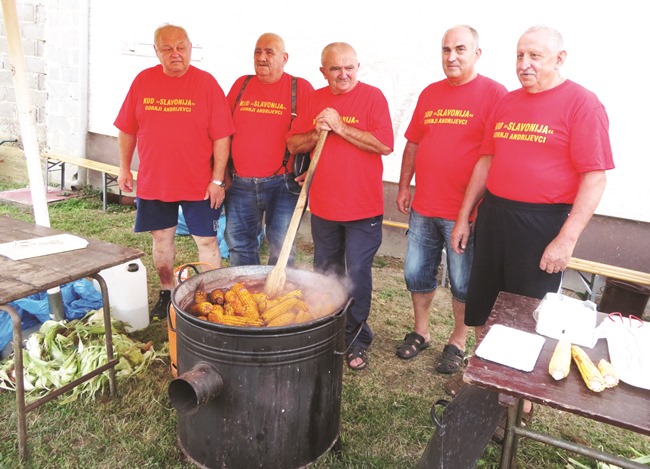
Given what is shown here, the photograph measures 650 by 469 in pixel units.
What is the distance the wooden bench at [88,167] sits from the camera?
7.65 meters

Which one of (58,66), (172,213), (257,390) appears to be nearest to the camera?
(257,390)

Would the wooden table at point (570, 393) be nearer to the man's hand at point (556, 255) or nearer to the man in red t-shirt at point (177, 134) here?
the man's hand at point (556, 255)

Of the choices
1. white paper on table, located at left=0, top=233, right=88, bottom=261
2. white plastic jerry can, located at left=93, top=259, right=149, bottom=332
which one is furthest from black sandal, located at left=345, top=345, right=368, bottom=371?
white paper on table, located at left=0, top=233, right=88, bottom=261

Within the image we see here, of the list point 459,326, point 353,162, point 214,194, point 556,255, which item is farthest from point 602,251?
point 214,194

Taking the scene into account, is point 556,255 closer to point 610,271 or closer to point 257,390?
point 257,390

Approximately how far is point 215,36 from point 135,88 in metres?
3.19

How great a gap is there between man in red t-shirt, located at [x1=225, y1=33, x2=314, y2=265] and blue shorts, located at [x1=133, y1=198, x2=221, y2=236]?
0.19 meters

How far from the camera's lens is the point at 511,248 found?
9.95 feet

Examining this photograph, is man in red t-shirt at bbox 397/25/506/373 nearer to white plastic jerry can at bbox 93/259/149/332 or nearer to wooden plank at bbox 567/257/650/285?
wooden plank at bbox 567/257/650/285

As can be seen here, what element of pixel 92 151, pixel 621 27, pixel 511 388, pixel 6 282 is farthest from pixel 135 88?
pixel 92 151

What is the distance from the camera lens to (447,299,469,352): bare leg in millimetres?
3812

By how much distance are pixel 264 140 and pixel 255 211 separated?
611 mm

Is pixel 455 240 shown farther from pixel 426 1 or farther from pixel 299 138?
pixel 426 1

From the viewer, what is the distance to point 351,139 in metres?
3.58
